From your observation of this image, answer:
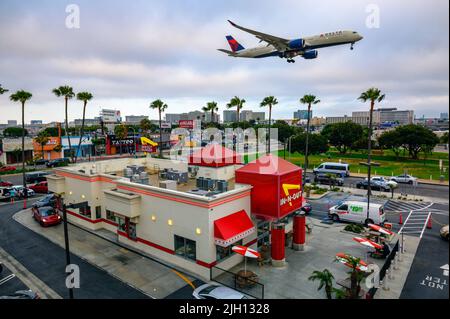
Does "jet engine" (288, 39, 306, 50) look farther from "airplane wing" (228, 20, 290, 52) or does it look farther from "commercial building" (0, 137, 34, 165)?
"commercial building" (0, 137, 34, 165)

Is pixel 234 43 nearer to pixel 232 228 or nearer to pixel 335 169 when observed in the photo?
pixel 335 169

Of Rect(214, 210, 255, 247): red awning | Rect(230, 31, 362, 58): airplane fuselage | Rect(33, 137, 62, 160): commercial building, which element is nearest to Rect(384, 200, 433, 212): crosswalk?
Rect(230, 31, 362, 58): airplane fuselage

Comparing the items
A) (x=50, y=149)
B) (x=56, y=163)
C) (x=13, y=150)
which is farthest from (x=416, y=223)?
(x=13, y=150)
